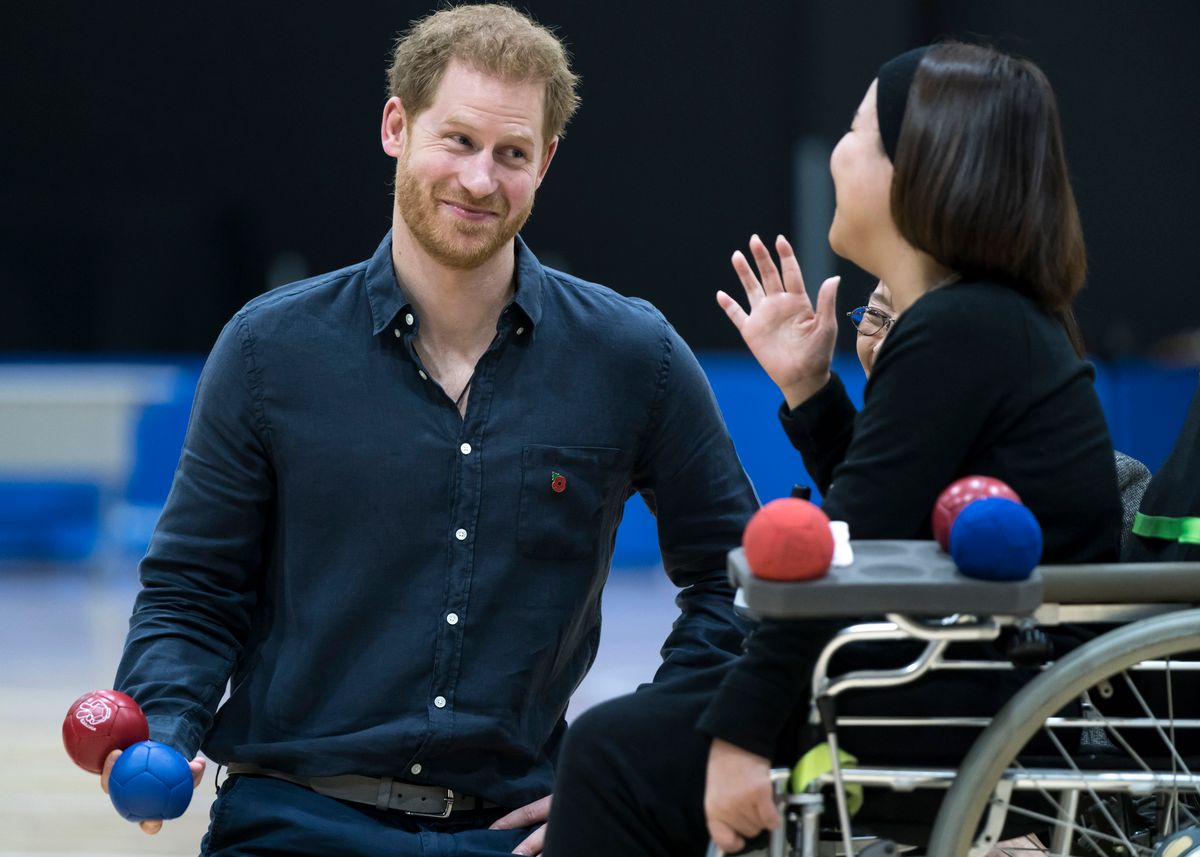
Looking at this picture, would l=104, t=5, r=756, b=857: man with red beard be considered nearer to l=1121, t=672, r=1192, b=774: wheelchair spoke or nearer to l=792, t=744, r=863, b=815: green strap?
l=792, t=744, r=863, b=815: green strap

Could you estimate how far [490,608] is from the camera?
7.75ft

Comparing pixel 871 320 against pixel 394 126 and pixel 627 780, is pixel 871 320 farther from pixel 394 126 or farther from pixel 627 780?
pixel 627 780

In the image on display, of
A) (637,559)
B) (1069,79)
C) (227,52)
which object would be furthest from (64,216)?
(1069,79)

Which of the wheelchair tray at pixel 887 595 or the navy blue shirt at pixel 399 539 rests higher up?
the wheelchair tray at pixel 887 595

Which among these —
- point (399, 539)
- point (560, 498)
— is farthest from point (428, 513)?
point (560, 498)

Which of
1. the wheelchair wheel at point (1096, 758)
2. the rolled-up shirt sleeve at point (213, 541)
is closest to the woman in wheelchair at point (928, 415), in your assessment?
the wheelchair wheel at point (1096, 758)

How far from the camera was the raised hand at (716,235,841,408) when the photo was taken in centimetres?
231

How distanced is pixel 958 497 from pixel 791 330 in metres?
0.70

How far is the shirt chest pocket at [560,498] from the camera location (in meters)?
2.39

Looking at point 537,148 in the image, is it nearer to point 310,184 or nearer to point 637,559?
point 637,559

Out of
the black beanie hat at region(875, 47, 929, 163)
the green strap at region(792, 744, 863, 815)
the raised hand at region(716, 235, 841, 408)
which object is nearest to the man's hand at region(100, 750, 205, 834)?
the green strap at region(792, 744, 863, 815)

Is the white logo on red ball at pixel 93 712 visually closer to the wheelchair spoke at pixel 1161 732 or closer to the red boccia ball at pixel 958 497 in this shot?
the red boccia ball at pixel 958 497

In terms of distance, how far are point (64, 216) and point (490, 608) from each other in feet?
33.3

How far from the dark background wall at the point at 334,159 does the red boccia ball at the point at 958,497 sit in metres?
9.95
